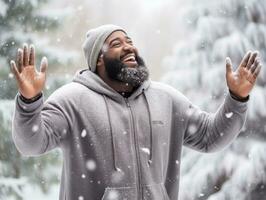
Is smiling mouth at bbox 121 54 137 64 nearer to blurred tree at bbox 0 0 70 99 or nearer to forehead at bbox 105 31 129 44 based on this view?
forehead at bbox 105 31 129 44

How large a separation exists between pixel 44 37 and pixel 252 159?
6.58 feet

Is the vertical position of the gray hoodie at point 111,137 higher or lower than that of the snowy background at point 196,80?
higher

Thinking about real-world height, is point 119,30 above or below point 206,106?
above

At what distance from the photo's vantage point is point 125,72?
1.88 meters

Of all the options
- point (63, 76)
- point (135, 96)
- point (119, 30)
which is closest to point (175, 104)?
point (135, 96)

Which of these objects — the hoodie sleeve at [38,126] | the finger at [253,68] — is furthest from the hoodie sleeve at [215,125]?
the hoodie sleeve at [38,126]

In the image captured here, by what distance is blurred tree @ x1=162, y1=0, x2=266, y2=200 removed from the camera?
12.7 ft

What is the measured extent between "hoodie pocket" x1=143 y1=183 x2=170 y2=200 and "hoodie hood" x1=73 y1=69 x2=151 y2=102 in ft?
1.02

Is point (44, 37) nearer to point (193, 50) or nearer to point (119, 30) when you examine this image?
point (193, 50)

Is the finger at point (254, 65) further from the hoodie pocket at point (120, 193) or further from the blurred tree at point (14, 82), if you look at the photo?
the blurred tree at point (14, 82)

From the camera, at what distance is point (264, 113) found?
3863 millimetres

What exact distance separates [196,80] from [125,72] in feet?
7.31

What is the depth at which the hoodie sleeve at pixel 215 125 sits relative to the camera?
1.92 meters

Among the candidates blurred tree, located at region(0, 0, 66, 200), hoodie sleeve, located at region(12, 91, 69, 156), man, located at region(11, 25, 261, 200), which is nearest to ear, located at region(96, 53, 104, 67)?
man, located at region(11, 25, 261, 200)
